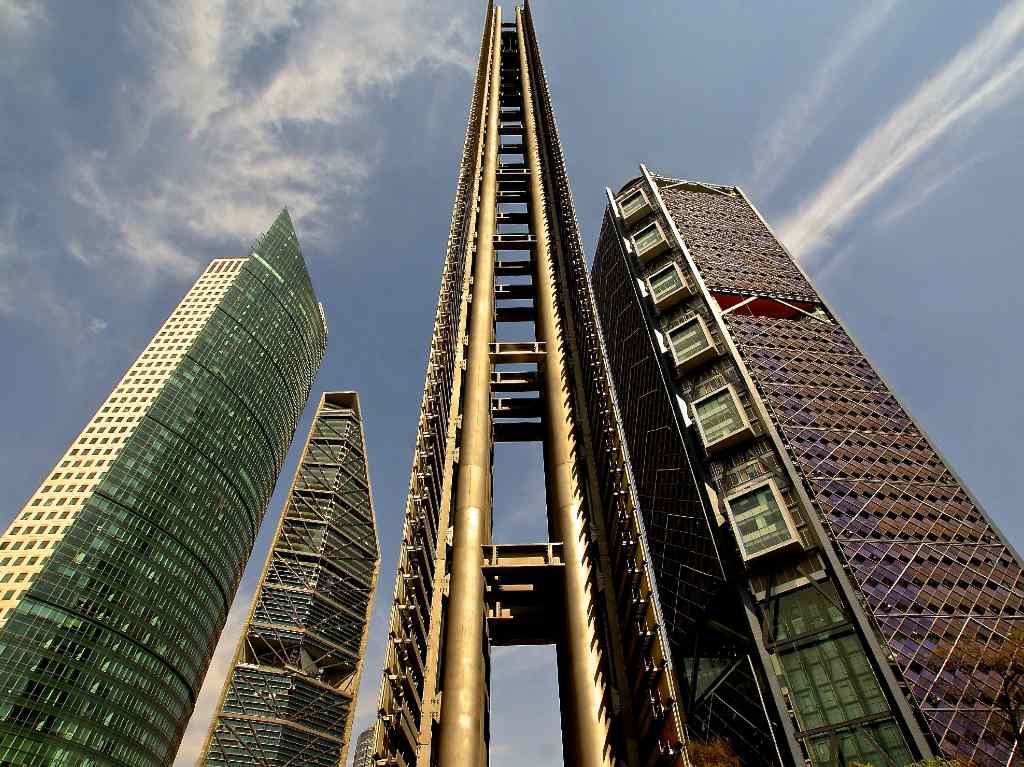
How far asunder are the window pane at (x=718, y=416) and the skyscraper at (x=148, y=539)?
9212 cm

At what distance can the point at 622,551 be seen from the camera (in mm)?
21609

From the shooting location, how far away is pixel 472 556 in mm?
21891

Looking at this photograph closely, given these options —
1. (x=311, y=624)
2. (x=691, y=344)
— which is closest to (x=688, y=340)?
(x=691, y=344)

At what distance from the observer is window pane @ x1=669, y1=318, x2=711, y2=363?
6700 centimetres

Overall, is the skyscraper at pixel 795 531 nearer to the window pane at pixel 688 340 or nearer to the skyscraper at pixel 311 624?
A: the window pane at pixel 688 340

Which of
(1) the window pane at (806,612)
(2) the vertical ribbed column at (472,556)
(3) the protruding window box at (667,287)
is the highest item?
(3) the protruding window box at (667,287)

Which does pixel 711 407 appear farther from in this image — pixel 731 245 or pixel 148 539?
pixel 148 539

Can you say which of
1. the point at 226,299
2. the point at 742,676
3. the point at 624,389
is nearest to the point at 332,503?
the point at 226,299

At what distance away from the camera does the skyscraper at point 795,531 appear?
4303 cm

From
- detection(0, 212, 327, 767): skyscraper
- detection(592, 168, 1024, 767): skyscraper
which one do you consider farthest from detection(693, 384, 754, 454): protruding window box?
detection(0, 212, 327, 767): skyscraper

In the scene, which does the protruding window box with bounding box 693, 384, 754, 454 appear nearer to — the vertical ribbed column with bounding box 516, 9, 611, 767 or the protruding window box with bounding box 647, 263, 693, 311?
the protruding window box with bounding box 647, 263, 693, 311

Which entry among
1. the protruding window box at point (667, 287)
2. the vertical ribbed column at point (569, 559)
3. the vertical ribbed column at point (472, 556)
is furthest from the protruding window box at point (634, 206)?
the vertical ribbed column at point (472, 556)

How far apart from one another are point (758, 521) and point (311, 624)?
9490cm

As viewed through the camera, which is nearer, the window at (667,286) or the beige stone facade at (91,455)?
the window at (667,286)
